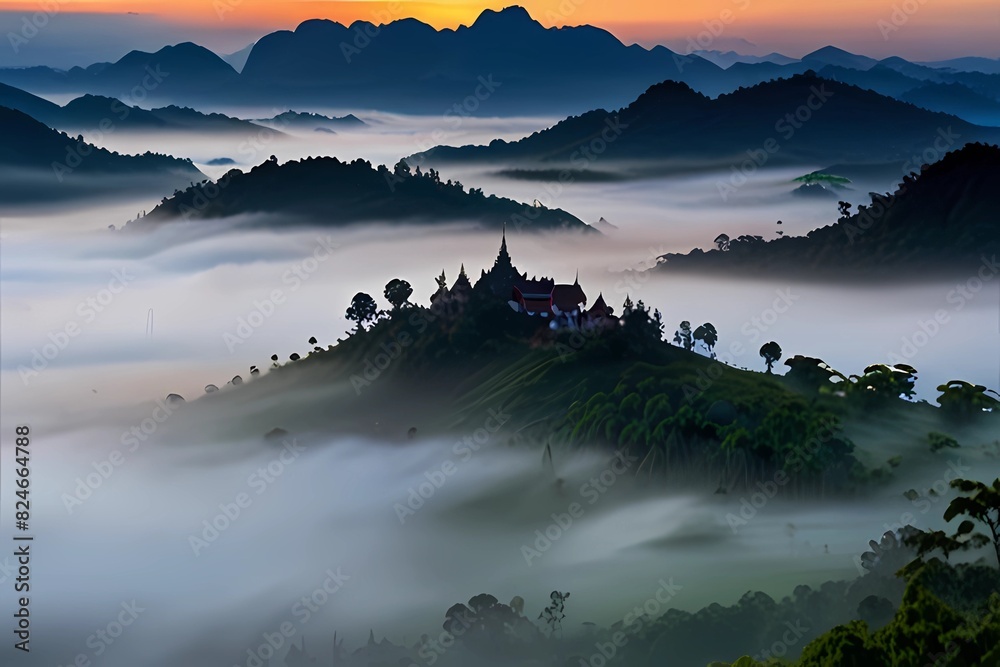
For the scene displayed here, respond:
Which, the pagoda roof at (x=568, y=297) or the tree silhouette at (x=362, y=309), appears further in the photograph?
the tree silhouette at (x=362, y=309)

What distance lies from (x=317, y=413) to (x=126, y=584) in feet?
111

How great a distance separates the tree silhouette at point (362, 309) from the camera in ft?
552

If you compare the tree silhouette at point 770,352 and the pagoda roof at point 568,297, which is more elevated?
the pagoda roof at point 568,297

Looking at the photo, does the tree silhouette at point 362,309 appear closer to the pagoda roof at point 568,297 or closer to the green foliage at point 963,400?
the pagoda roof at point 568,297

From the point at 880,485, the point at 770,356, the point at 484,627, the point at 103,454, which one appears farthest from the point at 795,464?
the point at 103,454

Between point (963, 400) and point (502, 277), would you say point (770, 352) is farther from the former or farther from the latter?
point (502, 277)

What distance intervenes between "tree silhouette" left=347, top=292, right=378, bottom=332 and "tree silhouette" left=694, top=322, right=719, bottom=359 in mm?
46412

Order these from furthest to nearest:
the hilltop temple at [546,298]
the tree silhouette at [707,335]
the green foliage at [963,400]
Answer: the tree silhouette at [707,335], the hilltop temple at [546,298], the green foliage at [963,400]

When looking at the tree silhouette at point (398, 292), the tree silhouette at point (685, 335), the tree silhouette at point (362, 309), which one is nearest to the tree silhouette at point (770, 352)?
the tree silhouette at point (685, 335)

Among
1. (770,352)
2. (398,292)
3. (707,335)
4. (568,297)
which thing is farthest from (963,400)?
(398,292)

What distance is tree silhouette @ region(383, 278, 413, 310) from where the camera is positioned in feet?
529

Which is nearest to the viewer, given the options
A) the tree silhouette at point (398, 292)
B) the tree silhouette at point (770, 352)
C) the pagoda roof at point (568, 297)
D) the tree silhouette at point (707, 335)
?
the tree silhouette at point (770, 352)

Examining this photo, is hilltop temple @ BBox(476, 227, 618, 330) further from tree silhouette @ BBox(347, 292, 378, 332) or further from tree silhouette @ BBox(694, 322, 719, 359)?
tree silhouette @ BBox(347, 292, 378, 332)

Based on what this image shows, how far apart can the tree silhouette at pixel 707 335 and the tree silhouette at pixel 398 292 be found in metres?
38.9
